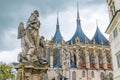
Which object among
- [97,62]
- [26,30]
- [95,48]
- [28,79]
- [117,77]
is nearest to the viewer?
[28,79]

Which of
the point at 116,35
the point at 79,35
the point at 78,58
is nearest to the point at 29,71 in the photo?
the point at 116,35

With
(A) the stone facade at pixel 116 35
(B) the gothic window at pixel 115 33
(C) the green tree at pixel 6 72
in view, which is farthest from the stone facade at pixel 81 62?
(B) the gothic window at pixel 115 33

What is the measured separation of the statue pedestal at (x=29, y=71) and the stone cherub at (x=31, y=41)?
0.28 metres

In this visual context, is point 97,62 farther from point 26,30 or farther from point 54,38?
point 26,30

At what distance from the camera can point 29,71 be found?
7.93 m

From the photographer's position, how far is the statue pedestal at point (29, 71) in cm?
777

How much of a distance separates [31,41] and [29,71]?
1.22 m

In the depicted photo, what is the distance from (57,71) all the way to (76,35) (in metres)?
20.6

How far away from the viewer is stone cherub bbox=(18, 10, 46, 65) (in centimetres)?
812

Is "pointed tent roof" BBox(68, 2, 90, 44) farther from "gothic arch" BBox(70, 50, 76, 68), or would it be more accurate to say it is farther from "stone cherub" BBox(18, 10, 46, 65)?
"stone cherub" BBox(18, 10, 46, 65)

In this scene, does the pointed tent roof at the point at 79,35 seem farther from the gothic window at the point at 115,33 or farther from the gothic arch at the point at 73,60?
the gothic window at the point at 115,33

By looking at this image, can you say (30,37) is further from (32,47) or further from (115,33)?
(115,33)

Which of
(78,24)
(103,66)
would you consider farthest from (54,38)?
(103,66)

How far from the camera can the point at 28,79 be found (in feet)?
25.7
